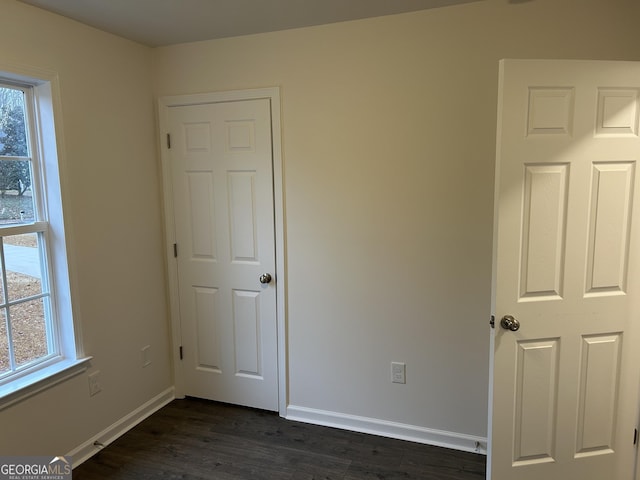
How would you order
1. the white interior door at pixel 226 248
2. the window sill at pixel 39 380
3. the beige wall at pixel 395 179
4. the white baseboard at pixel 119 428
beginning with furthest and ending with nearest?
the white interior door at pixel 226 248 < the white baseboard at pixel 119 428 < the beige wall at pixel 395 179 < the window sill at pixel 39 380

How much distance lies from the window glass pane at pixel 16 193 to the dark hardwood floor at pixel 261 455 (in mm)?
1392

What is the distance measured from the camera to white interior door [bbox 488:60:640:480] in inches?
72.2

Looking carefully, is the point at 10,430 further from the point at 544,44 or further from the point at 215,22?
the point at 544,44

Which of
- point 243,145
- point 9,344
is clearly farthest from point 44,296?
point 243,145

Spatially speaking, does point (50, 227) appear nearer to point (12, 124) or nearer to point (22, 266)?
point (22, 266)

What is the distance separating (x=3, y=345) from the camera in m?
2.16

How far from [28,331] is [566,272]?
8.75 feet

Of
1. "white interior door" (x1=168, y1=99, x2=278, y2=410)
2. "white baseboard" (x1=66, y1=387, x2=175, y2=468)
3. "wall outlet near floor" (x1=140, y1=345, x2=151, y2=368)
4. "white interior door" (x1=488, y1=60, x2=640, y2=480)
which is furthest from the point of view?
"wall outlet near floor" (x1=140, y1=345, x2=151, y2=368)

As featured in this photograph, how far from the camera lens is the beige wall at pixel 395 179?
2254mm

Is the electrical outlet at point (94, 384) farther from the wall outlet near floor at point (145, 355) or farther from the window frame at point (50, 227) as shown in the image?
the wall outlet near floor at point (145, 355)

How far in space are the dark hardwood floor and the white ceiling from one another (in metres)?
2.42

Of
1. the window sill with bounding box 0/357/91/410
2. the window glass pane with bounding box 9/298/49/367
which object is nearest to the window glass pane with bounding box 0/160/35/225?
the window glass pane with bounding box 9/298/49/367

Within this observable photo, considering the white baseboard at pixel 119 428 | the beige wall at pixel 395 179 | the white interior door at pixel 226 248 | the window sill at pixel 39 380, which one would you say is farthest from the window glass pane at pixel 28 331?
the beige wall at pixel 395 179

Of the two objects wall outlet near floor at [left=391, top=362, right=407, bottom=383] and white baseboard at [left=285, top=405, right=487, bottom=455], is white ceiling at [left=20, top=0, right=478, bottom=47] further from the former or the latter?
white baseboard at [left=285, top=405, right=487, bottom=455]
